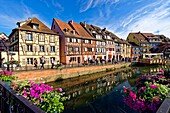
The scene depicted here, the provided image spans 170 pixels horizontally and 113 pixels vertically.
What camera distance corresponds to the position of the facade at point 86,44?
115ft

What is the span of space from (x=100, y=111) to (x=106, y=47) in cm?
3494

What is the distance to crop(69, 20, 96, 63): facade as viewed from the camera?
3491 cm

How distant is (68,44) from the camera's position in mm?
30672

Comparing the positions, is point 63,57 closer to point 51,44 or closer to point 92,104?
point 51,44

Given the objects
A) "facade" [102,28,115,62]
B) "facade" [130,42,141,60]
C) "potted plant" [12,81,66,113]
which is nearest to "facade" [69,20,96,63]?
"facade" [102,28,115,62]

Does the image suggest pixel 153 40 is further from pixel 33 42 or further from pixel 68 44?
pixel 33 42

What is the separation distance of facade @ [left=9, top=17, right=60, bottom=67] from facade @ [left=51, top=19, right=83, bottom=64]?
74.8 inches

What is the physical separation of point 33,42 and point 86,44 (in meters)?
14.9

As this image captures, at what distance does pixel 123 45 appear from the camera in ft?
175

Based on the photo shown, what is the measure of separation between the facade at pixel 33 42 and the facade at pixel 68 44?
190 centimetres

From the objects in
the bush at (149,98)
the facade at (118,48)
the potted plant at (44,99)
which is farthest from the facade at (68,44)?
the potted plant at (44,99)

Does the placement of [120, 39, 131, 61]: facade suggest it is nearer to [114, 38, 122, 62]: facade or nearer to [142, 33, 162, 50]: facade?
[114, 38, 122, 62]: facade

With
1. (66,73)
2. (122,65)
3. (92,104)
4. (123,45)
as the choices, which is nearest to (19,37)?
(66,73)

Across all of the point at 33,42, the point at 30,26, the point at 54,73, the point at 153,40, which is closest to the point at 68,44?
the point at 33,42
